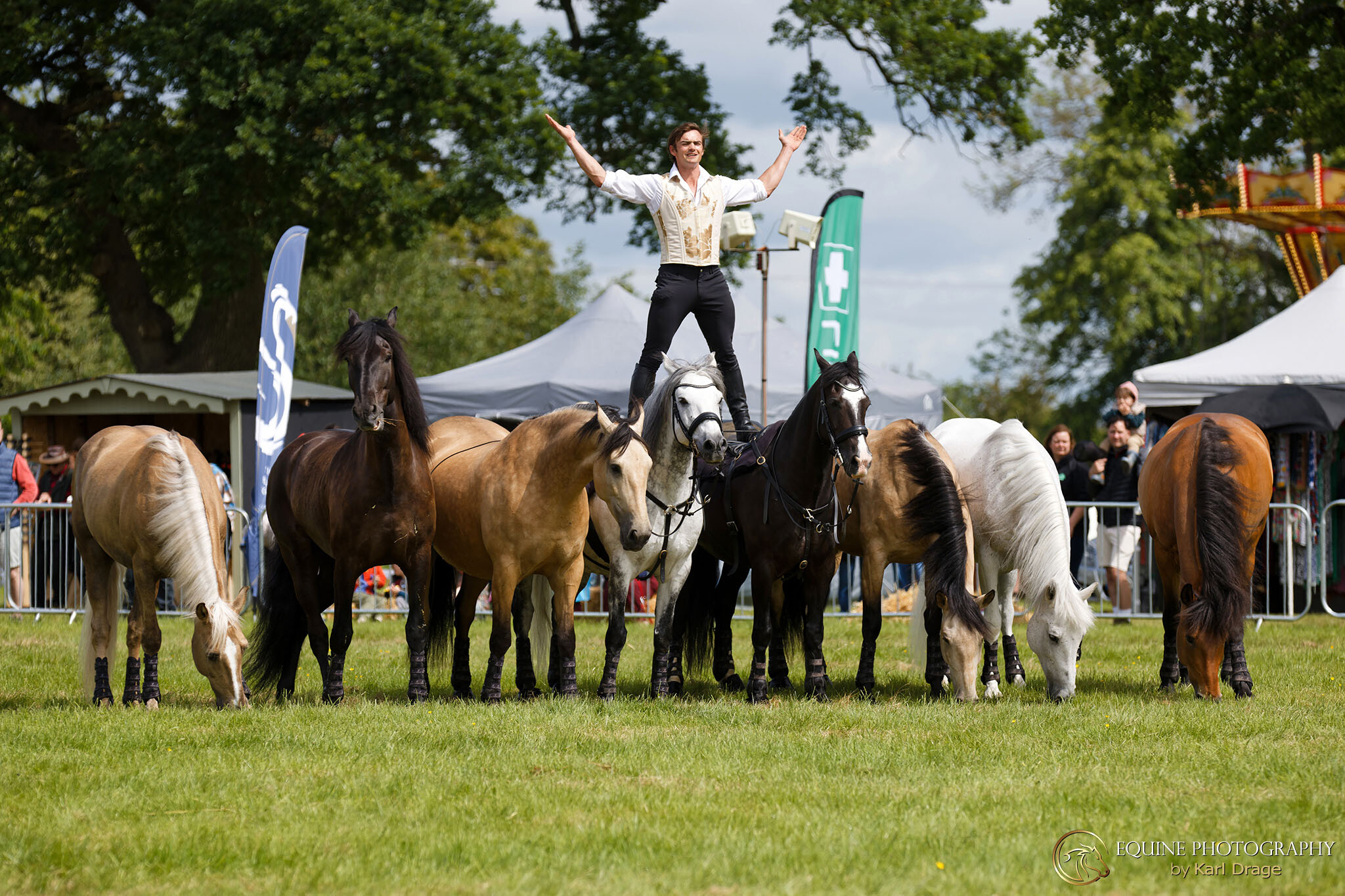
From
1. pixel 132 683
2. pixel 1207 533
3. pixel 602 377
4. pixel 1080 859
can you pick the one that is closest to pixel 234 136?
pixel 602 377

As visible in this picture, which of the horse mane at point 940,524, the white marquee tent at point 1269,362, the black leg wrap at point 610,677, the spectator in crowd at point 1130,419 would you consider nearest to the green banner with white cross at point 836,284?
the spectator in crowd at point 1130,419

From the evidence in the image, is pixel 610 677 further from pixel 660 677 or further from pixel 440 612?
pixel 440 612

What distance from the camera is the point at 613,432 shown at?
291 inches

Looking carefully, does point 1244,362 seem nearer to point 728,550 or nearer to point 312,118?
point 728,550

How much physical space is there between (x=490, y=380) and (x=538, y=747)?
11111mm

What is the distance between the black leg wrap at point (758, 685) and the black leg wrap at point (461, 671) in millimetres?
1966

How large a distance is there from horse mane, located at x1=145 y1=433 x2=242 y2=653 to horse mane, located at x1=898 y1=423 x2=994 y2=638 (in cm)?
427

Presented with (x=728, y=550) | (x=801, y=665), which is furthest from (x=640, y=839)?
(x=801, y=665)

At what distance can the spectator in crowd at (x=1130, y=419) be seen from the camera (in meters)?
13.9

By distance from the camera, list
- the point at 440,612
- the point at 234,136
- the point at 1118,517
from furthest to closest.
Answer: the point at 234,136 → the point at 1118,517 → the point at 440,612

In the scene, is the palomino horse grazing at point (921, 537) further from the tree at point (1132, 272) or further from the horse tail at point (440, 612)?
the tree at point (1132, 272)

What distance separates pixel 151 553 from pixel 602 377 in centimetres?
948

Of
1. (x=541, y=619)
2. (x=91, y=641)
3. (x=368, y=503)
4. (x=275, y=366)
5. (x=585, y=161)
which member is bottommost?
(x=91, y=641)

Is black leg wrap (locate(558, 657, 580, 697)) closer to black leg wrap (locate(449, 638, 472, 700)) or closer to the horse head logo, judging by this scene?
black leg wrap (locate(449, 638, 472, 700))
